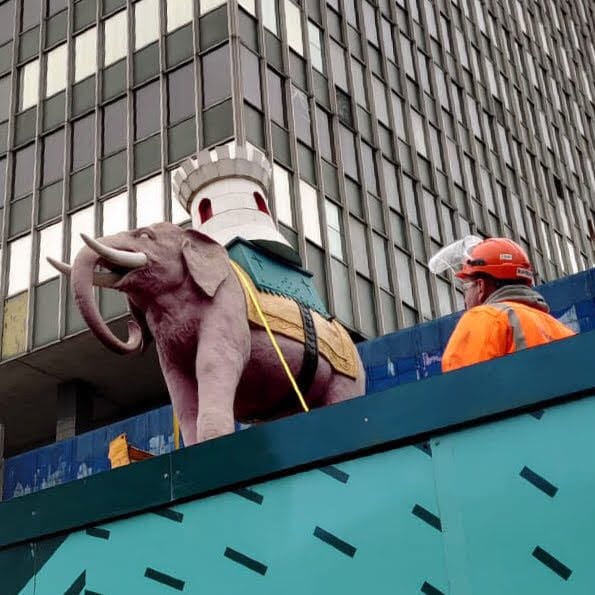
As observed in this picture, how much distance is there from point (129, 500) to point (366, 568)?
953mm

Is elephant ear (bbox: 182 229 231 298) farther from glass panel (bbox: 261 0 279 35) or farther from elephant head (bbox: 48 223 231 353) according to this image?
A: glass panel (bbox: 261 0 279 35)

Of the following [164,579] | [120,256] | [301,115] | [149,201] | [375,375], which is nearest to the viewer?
[164,579]

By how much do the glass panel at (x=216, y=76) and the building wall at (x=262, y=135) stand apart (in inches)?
1.5

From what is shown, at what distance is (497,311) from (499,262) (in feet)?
1.76

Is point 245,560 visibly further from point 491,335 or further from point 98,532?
point 491,335

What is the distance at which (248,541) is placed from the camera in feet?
11.2

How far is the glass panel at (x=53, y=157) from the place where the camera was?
21.8 meters

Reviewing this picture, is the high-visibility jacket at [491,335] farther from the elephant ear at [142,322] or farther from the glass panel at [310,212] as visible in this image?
the glass panel at [310,212]

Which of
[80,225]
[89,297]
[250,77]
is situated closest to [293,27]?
[250,77]

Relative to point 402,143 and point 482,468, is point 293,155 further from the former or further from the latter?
point 482,468

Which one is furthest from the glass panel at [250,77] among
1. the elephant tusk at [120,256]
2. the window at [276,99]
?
the elephant tusk at [120,256]

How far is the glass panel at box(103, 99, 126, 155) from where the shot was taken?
21.1m

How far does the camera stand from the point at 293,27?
22672 mm

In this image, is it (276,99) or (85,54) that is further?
(85,54)
